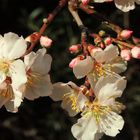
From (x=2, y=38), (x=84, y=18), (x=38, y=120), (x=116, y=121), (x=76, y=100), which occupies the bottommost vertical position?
(x=38, y=120)

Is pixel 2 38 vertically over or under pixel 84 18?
over

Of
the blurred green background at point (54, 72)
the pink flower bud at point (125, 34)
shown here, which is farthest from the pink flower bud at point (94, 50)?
the blurred green background at point (54, 72)

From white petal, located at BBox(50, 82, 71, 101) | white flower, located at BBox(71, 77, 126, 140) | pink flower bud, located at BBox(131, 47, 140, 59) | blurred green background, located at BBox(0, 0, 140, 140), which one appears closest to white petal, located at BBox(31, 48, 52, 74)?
white petal, located at BBox(50, 82, 71, 101)

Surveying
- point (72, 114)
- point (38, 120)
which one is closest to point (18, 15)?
point (38, 120)

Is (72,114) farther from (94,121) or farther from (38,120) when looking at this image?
(38,120)

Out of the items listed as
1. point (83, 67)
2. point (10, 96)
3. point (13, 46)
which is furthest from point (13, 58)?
point (83, 67)

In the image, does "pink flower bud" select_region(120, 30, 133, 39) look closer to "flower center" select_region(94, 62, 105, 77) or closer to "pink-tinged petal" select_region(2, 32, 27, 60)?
"flower center" select_region(94, 62, 105, 77)
